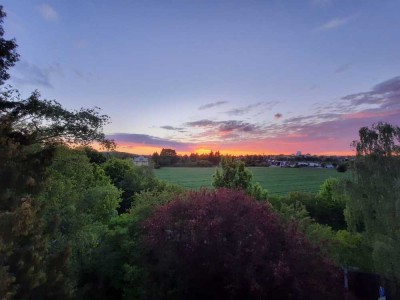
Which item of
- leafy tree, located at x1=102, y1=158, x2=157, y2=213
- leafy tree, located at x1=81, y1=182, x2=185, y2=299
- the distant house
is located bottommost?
leafy tree, located at x1=81, y1=182, x2=185, y2=299

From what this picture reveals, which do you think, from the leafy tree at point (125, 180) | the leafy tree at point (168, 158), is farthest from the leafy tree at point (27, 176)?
the leafy tree at point (168, 158)

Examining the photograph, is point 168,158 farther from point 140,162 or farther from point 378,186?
point 378,186

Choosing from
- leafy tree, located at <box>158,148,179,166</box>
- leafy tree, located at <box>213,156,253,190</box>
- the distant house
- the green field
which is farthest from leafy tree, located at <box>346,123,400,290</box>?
leafy tree, located at <box>158,148,179,166</box>

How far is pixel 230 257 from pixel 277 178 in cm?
5668

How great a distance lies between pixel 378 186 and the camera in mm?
15305

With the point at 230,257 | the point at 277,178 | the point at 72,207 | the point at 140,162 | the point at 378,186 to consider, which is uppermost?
the point at 140,162

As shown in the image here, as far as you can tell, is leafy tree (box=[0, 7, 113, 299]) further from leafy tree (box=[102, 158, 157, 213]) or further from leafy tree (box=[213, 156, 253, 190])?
leafy tree (box=[102, 158, 157, 213])

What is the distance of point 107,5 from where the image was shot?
14188 mm

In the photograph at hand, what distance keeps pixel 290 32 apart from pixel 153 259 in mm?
10431

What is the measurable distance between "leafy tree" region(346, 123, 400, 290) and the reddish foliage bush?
589 cm

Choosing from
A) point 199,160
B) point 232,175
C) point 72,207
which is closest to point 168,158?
point 199,160

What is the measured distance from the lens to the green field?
51.9m

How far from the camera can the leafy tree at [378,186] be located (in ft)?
48.0

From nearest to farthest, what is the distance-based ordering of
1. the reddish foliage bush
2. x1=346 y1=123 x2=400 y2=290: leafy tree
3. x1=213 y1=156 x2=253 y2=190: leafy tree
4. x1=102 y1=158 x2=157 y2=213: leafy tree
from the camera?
the reddish foliage bush → x1=346 y1=123 x2=400 y2=290: leafy tree → x1=213 y1=156 x2=253 y2=190: leafy tree → x1=102 y1=158 x2=157 y2=213: leafy tree
